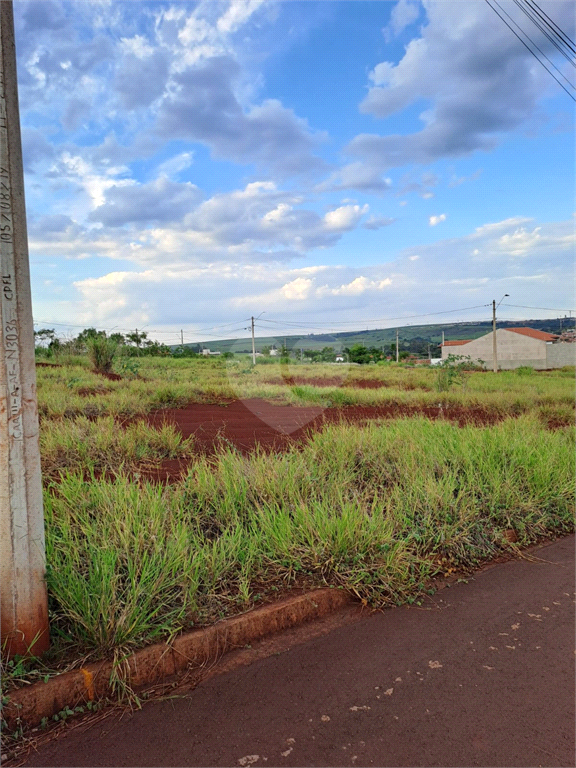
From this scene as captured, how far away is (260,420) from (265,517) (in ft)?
18.1

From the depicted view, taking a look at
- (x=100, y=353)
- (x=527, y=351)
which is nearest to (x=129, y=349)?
(x=100, y=353)

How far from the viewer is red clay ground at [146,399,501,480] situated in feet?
21.5

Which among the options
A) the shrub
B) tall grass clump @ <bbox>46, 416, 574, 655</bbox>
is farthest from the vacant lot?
the shrub

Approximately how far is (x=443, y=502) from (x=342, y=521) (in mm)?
1104

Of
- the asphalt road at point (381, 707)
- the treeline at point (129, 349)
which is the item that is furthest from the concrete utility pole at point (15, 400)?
the treeline at point (129, 349)

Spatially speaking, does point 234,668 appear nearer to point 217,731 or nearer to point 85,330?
point 217,731

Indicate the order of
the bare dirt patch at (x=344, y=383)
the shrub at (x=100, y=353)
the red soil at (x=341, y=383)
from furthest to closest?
the shrub at (x=100, y=353) < the bare dirt patch at (x=344, y=383) < the red soil at (x=341, y=383)

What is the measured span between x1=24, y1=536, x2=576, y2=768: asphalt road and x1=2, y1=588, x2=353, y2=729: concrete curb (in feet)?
0.52

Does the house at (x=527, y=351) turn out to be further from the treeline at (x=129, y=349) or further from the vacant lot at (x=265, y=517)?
the vacant lot at (x=265, y=517)

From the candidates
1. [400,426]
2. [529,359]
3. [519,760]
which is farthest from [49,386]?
[529,359]

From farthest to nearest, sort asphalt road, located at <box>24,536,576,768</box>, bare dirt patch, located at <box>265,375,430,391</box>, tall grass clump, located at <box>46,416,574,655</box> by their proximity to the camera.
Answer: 1. bare dirt patch, located at <box>265,375,430,391</box>
2. tall grass clump, located at <box>46,416,574,655</box>
3. asphalt road, located at <box>24,536,576,768</box>

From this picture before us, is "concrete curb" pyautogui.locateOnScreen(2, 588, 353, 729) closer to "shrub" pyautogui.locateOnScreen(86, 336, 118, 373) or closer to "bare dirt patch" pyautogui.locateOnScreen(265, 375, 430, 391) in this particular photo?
"bare dirt patch" pyautogui.locateOnScreen(265, 375, 430, 391)

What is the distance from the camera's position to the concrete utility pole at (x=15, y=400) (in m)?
2.24

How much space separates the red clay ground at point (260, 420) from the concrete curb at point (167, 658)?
93.5 inches
